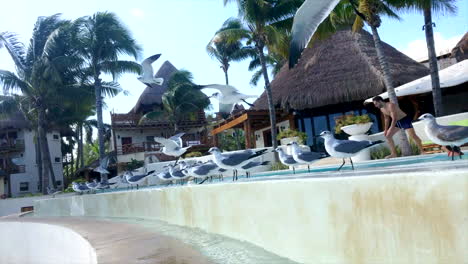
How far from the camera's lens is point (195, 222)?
22.6 feet

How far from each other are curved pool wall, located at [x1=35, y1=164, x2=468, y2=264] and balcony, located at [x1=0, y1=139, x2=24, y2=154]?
31.7 m

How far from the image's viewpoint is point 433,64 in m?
12.0

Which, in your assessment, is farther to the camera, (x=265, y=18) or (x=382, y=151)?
(x=265, y=18)

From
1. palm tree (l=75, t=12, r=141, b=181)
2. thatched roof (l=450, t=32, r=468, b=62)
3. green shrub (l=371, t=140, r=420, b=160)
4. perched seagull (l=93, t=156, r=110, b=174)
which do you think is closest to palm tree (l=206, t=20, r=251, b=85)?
palm tree (l=75, t=12, r=141, b=181)

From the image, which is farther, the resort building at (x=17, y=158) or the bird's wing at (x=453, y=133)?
the resort building at (x=17, y=158)

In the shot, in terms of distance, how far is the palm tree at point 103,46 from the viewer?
21542 millimetres

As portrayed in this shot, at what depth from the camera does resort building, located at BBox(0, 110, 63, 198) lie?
32.3 m

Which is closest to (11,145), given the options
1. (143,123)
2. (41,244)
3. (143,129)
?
(143,129)

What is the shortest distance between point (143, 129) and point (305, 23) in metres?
29.7

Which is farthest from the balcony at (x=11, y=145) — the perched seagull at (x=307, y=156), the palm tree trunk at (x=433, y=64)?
the perched seagull at (x=307, y=156)

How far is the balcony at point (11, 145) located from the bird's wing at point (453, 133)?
34554mm

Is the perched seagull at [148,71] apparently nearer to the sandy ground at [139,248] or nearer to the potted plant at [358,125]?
the sandy ground at [139,248]

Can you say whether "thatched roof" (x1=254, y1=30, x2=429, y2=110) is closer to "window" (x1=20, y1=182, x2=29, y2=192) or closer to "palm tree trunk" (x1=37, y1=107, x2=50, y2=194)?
"palm tree trunk" (x1=37, y1=107, x2=50, y2=194)

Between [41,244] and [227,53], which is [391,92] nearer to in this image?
[41,244]
